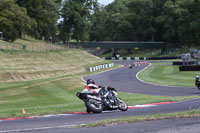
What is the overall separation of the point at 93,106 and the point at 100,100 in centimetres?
55

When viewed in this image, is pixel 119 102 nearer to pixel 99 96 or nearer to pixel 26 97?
pixel 99 96

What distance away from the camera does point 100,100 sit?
16.6 meters

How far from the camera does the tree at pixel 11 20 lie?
219 feet

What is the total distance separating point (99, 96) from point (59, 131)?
6.17m

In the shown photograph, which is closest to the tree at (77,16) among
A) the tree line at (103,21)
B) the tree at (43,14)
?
the tree line at (103,21)

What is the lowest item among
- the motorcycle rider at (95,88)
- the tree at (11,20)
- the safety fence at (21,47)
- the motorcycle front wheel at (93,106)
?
the motorcycle front wheel at (93,106)

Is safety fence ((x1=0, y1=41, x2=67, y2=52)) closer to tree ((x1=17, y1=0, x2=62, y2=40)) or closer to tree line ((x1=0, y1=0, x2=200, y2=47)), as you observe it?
tree line ((x1=0, y1=0, x2=200, y2=47))

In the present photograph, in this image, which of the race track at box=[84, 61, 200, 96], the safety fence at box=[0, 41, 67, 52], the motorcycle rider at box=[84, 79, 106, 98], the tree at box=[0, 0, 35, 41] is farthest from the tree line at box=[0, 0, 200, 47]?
the motorcycle rider at box=[84, 79, 106, 98]

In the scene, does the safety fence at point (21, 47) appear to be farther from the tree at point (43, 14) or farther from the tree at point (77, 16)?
the tree at point (77, 16)

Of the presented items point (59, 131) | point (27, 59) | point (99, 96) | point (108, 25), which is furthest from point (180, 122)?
point (108, 25)

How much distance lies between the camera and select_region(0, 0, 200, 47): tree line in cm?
7073

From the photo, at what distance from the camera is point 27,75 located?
4706cm

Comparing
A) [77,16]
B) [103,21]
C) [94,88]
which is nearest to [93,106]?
[94,88]

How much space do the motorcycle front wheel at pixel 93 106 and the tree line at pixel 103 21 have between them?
2091 inches
